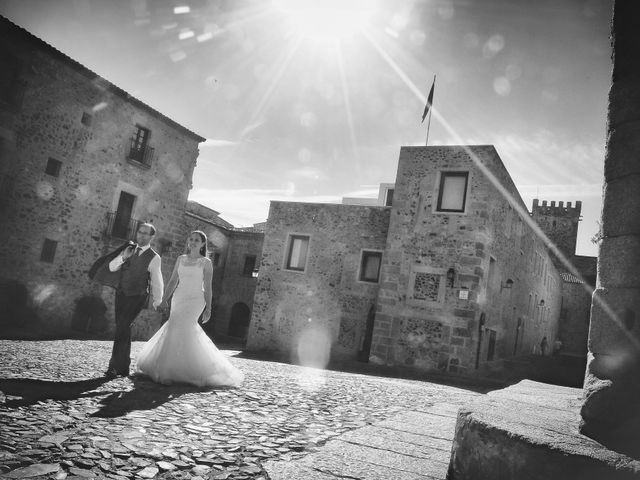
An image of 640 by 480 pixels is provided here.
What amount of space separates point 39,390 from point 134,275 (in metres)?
1.82

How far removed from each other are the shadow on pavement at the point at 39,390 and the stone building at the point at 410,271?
11254 millimetres

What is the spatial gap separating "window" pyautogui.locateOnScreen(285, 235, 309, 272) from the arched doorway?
8414mm

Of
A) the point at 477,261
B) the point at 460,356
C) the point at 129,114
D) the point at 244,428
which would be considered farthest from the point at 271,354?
the point at 244,428

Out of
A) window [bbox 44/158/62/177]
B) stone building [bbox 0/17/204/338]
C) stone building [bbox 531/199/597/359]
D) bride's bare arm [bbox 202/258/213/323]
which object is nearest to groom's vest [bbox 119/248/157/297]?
bride's bare arm [bbox 202/258/213/323]

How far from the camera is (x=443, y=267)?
46.1 ft

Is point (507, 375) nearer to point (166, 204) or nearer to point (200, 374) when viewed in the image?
point (200, 374)

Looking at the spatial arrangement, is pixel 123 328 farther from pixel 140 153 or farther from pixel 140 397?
pixel 140 153

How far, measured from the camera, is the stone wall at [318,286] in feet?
53.5

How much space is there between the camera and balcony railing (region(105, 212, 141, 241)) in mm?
16573

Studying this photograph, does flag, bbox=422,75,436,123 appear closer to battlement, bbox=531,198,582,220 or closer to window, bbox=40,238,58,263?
window, bbox=40,238,58,263

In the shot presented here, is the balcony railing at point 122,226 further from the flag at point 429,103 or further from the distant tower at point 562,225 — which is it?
the distant tower at point 562,225

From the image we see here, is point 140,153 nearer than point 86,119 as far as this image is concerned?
No

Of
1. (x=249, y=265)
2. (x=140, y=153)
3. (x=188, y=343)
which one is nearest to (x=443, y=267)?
(x=188, y=343)

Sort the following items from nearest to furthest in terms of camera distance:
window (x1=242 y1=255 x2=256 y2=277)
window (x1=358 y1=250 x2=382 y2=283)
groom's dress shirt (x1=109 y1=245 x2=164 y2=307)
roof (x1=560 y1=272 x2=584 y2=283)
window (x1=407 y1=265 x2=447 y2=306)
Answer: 1. groom's dress shirt (x1=109 y1=245 x2=164 y2=307)
2. window (x1=407 y1=265 x2=447 y2=306)
3. window (x1=358 y1=250 x2=382 y2=283)
4. window (x1=242 y1=255 x2=256 y2=277)
5. roof (x1=560 y1=272 x2=584 y2=283)
